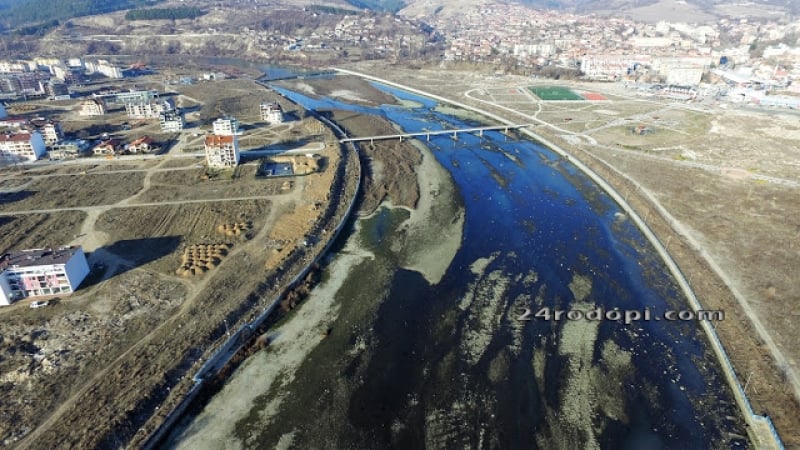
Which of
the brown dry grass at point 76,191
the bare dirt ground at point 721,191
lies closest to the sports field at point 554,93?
the bare dirt ground at point 721,191

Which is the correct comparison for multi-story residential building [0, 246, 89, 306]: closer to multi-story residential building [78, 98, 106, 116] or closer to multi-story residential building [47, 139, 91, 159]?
multi-story residential building [47, 139, 91, 159]

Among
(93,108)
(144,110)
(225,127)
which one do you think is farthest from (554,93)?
(93,108)

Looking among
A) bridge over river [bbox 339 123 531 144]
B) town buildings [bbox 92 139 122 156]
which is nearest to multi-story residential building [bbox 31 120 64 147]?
town buildings [bbox 92 139 122 156]

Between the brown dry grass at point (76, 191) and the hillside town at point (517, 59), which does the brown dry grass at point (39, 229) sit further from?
the hillside town at point (517, 59)

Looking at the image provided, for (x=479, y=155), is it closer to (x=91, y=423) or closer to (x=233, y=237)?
(x=233, y=237)

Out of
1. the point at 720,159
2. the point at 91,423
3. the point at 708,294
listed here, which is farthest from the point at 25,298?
the point at 720,159

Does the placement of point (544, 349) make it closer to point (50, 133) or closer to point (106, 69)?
point (50, 133)
